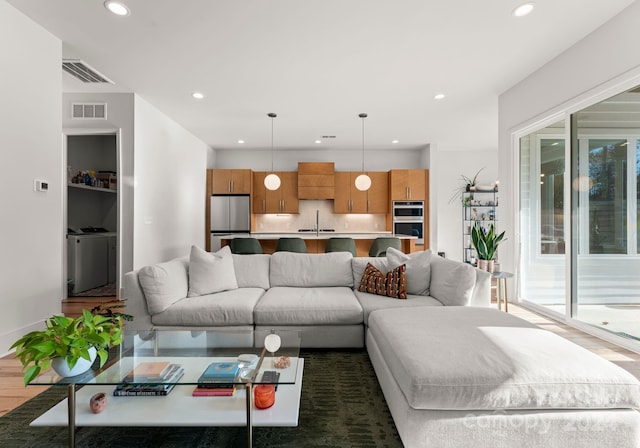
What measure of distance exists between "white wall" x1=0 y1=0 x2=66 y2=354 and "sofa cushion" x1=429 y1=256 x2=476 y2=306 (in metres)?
3.60

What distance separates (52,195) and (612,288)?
5373 mm

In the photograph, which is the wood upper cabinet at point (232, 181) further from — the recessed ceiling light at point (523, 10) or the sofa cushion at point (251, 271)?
the recessed ceiling light at point (523, 10)

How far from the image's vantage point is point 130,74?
13.3 feet

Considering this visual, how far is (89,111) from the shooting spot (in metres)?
4.68

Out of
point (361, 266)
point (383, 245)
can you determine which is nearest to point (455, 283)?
point (361, 266)

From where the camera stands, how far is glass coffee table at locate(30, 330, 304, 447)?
4.99 feet

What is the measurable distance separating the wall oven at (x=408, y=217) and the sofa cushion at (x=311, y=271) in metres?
4.25

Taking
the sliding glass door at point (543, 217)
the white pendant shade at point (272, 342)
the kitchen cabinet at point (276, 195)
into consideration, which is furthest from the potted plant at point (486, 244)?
the kitchen cabinet at point (276, 195)

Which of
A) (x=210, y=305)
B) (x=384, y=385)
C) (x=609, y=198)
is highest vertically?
(x=609, y=198)

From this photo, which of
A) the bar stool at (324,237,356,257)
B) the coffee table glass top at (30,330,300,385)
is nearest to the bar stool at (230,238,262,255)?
the bar stool at (324,237,356,257)

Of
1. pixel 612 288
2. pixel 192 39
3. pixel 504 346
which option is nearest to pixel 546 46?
pixel 612 288

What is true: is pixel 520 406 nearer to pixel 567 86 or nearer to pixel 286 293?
pixel 286 293

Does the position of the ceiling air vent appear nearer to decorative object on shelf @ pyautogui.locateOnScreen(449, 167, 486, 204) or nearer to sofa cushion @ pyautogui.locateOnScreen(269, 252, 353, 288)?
sofa cushion @ pyautogui.locateOnScreen(269, 252, 353, 288)

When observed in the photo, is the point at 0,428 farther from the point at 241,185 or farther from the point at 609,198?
the point at 241,185
